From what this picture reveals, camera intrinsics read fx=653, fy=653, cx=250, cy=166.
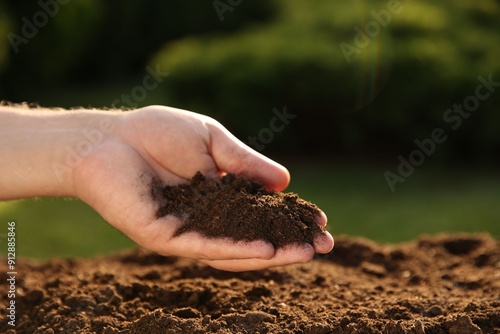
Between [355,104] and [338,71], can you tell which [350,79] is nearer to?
[338,71]

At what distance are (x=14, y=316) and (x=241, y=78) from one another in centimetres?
556

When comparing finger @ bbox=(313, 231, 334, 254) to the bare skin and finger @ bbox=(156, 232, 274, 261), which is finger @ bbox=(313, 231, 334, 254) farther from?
the bare skin

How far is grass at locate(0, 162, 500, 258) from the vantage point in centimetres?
643

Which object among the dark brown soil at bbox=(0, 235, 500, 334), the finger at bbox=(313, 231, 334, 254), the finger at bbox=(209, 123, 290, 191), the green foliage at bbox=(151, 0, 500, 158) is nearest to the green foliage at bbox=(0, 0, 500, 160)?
the green foliage at bbox=(151, 0, 500, 158)

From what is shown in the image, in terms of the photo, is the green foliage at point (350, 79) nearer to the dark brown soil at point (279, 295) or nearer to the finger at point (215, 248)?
the dark brown soil at point (279, 295)

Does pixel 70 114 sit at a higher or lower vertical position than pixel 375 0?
lower

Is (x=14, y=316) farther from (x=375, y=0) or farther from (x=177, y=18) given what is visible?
(x=177, y=18)

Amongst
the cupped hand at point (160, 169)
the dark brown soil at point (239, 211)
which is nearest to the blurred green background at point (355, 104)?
the cupped hand at point (160, 169)

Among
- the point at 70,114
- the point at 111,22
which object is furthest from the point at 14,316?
the point at 111,22

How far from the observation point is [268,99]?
7953 millimetres

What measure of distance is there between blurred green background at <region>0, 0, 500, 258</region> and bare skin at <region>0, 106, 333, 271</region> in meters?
3.41

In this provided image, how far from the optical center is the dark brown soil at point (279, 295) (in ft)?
7.91

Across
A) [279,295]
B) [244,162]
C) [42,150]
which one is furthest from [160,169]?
[279,295]

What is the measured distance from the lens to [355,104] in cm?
775
